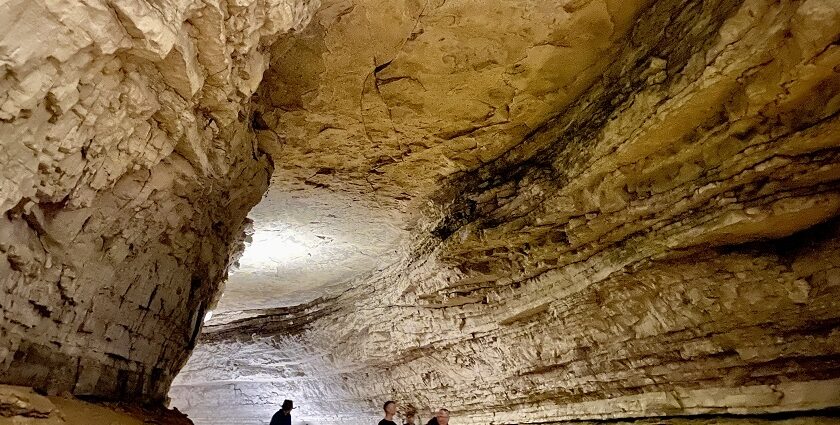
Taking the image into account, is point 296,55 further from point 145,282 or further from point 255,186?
point 145,282

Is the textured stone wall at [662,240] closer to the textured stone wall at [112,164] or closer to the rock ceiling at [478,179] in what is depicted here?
the rock ceiling at [478,179]

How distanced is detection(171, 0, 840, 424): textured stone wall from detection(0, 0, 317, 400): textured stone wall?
2.65 meters

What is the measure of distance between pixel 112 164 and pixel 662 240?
13.6 feet

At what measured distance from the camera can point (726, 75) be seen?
135 inches

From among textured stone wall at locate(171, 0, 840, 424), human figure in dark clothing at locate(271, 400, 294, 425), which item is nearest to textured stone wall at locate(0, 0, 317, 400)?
human figure in dark clothing at locate(271, 400, 294, 425)

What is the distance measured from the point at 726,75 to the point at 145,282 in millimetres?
4759

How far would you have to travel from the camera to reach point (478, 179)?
6230 mm

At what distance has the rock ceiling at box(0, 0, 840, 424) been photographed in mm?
3117

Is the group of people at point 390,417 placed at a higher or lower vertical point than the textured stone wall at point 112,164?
lower

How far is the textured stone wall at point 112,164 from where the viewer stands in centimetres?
257

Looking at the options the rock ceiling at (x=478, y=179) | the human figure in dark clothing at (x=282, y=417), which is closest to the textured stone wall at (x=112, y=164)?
the rock ceiling at (x=478, y=179)

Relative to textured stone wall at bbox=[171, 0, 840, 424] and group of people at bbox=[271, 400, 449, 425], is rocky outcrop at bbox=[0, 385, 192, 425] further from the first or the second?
textured stone wall at bbox=[171, 0, 840, 424]

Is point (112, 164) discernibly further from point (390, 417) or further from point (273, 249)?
point (273, 249)

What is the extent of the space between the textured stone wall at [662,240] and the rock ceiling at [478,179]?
0.02 m
